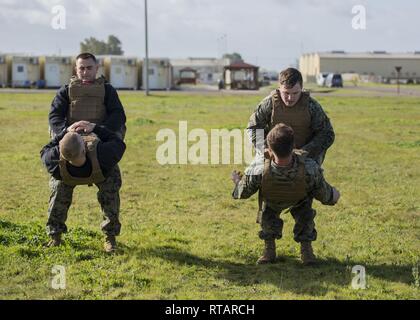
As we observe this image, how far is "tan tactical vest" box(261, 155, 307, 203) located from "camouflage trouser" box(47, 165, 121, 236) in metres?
1.72

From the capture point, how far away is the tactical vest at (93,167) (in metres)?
6.59

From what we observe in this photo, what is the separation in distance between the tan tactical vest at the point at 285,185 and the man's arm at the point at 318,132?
0.42 meters

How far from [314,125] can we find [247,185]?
41.5 inches

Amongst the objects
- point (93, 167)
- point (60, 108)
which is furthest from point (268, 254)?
point (60, 108)

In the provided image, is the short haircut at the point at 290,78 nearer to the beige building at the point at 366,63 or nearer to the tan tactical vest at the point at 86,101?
the tan tactical vest at the point at 86,101

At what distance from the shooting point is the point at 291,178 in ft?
20.9

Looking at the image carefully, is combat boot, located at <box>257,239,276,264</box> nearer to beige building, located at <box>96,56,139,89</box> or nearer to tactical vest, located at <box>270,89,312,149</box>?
tactical vest, located at <box>270,89,312,149</box>

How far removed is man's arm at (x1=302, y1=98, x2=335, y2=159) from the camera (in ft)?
22.5

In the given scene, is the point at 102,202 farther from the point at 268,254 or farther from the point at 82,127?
the point at 268,254

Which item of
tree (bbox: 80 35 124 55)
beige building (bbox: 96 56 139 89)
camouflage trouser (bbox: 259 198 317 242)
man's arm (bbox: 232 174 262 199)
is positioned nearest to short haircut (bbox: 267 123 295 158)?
man's arm (bbox: 232 174 262 199)

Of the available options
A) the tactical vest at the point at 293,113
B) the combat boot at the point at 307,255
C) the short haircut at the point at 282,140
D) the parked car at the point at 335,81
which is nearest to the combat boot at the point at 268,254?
the combat boot at the point at 307,255

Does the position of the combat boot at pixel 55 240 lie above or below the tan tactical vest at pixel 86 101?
below
